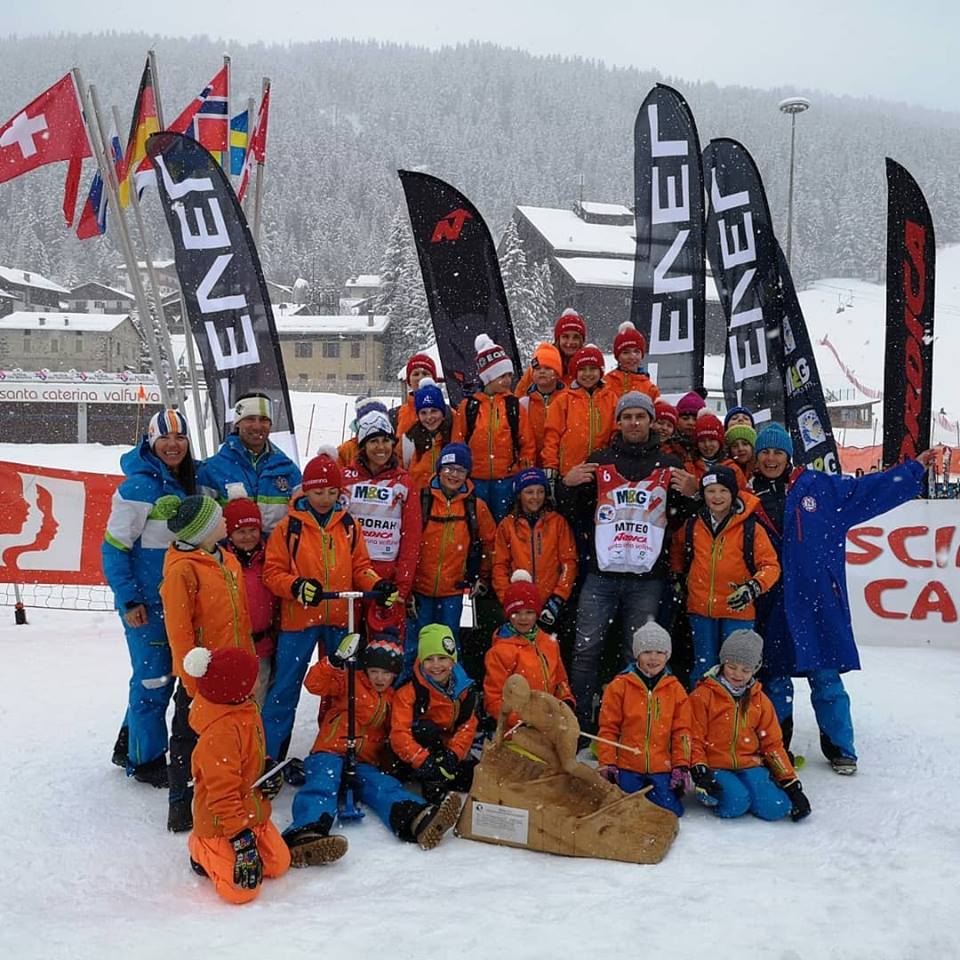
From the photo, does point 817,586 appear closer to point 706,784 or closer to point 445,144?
point 706,784

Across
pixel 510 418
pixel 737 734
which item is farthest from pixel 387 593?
pixel 737 734

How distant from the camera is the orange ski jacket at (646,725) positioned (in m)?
4.25

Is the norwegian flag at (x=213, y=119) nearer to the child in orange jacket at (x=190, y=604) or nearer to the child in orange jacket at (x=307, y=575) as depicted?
the child in orange jacket at (x=307, y=575)

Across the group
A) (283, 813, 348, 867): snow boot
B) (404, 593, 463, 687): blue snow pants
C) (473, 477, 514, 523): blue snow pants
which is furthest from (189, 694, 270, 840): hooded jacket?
(473, 477, 514, 523): blue snow pants

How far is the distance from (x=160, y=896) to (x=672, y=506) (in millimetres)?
3314

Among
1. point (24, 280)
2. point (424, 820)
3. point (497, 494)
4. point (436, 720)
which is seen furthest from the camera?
point (24, 280)

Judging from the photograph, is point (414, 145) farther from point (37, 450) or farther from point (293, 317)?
point (37, 450)

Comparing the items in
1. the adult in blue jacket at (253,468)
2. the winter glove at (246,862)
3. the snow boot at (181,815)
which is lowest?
the snow boot at (181,815)

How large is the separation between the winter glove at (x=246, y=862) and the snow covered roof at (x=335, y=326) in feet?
165

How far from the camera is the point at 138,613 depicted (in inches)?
175

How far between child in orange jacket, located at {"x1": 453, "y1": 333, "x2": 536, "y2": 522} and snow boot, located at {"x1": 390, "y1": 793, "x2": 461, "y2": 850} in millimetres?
2132

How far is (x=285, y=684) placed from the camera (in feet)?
15.0

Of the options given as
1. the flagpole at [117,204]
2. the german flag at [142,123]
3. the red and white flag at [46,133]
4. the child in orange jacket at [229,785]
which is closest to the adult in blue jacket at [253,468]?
the child in orange jacket at [229,785]

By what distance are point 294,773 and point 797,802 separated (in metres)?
2.57
